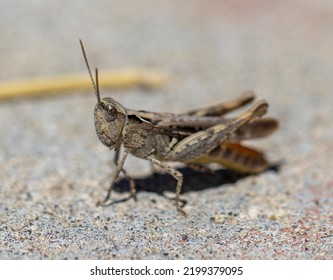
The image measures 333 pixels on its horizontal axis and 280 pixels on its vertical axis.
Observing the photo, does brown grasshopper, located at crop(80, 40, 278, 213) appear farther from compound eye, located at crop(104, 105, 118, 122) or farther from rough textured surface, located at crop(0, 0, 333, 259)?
rough textured surface, located at crop(0, 0, 333, 259)

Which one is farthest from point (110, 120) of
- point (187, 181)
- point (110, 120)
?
point (187, 181)

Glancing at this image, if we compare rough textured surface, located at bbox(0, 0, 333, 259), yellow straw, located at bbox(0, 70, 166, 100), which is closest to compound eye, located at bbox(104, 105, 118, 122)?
rough textured surface, located at bbox(0, 0, 333, 259)

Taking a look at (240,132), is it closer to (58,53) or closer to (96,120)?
(96,120)

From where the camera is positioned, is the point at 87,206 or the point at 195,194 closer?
the point at 87,206

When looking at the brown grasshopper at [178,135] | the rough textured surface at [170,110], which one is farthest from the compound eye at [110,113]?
the rough textured surface at [170,110]
